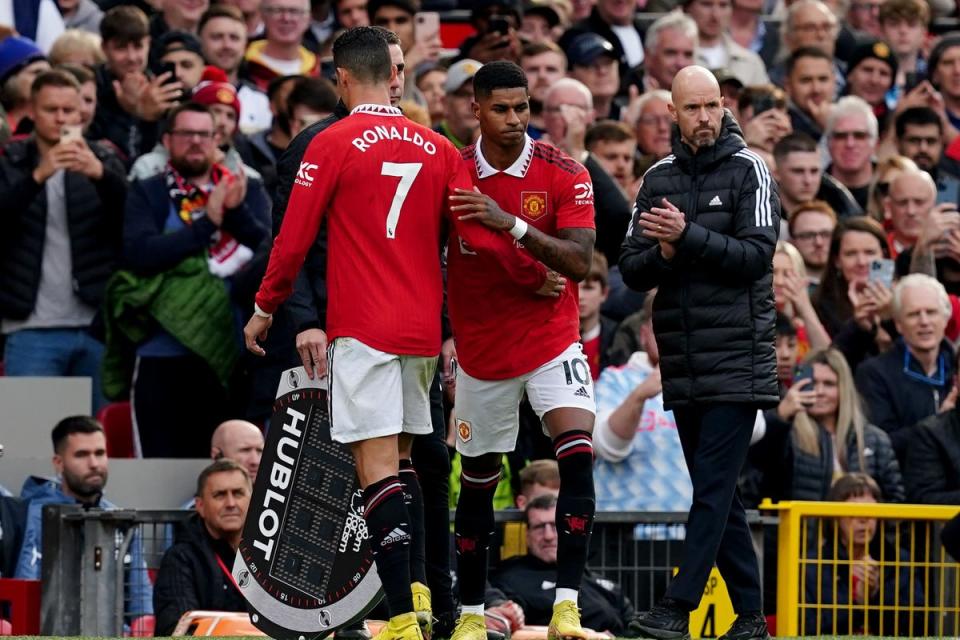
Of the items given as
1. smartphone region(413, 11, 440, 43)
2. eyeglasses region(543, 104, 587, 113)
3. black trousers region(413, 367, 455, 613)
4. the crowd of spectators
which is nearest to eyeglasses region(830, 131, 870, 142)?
the crowd of spectators

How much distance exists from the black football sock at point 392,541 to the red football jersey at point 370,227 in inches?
21.2

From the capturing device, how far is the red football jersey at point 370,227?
7863mm

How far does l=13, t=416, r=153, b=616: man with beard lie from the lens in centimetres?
1066

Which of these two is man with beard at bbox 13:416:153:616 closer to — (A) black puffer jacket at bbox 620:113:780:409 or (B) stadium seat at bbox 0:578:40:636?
(B) stadium seat at bbox 0:578:40:636

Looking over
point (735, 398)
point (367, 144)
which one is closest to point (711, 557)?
point (735, 398)

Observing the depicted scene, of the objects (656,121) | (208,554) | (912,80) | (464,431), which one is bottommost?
(208,554)

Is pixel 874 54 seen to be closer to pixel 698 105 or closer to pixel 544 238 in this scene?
pixel 698 105

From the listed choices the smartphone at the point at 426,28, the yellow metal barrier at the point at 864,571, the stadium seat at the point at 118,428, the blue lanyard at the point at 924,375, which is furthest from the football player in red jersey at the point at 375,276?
the smartphone at the point at 426,28

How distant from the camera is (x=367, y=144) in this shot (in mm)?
7891

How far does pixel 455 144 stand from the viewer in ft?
43.8

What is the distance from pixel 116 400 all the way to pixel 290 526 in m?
4.04

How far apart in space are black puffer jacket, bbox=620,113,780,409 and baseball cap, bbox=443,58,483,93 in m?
4.85

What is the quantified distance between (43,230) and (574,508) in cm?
536

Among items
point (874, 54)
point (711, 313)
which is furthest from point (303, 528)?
point (874, 54)
